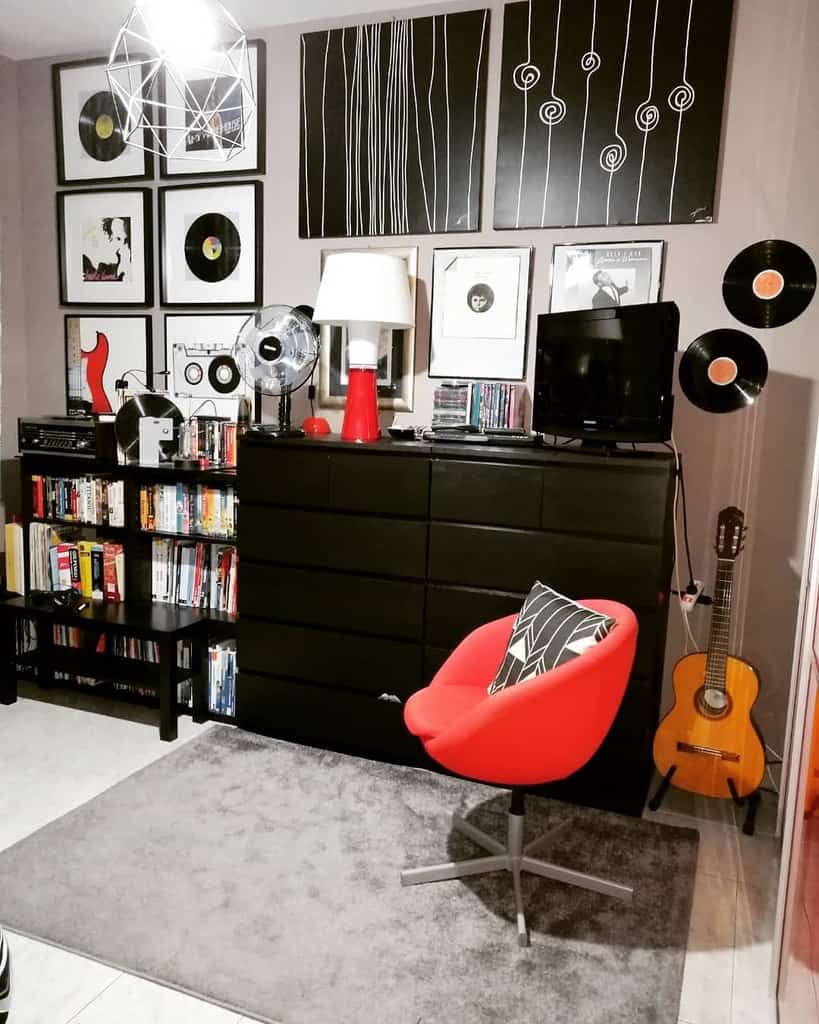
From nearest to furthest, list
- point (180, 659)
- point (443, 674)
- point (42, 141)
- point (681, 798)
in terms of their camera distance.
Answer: point (443, 674)
point (681, 798)
point (180, 659)
point (42, 141)

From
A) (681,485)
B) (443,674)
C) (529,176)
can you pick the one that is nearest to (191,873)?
(443,674)

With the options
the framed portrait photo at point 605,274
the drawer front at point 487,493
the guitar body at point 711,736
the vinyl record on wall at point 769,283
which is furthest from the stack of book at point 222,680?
the vinyl record on wall at point 769,283

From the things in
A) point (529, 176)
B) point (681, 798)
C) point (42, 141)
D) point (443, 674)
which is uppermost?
point (42, 141)

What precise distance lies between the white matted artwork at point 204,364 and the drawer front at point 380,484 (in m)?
0.89

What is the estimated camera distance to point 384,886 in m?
2.20

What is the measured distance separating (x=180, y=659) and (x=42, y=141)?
8.57 ft

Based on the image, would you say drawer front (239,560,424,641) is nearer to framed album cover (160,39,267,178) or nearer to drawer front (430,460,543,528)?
drawer front (430,460,543,528)

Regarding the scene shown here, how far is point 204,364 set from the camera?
3.61 m

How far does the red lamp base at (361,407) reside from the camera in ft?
9.57

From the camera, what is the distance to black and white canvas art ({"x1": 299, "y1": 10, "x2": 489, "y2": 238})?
3.04 metres

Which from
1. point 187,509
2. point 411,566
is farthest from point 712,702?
point 187,509

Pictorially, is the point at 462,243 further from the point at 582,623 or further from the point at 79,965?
the point at 79,965

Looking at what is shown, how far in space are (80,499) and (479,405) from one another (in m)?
1.85

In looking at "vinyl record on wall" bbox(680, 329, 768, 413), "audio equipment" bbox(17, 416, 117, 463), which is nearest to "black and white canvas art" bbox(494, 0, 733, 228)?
"vinyl record on wall" bbox(680, 329, 768, 413)
